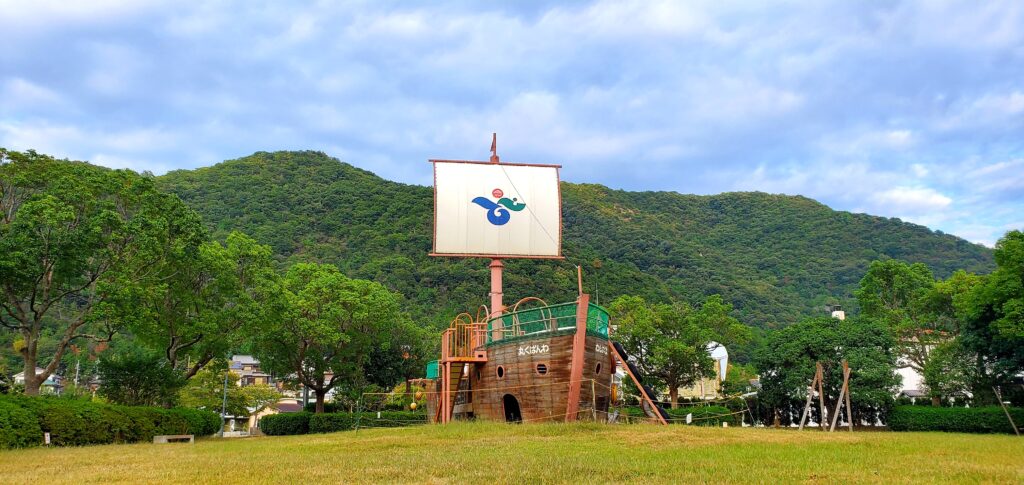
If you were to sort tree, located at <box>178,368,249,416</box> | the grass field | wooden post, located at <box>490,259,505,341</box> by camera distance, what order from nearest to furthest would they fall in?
1. the grass field
2. wooden post, located at <box>490,259,505,341</box>
3. tree, located at <box>178,368,249,416</box>

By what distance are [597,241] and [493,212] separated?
83.2 m

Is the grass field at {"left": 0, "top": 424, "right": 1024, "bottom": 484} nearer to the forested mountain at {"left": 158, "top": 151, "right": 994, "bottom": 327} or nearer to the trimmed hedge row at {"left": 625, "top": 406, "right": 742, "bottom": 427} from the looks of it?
the trimmed hedge row at {"left": 625, "top": 406, "right": 742, "bottom": 427}

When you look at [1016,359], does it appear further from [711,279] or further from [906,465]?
[711,279]

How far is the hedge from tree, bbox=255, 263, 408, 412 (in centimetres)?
2619

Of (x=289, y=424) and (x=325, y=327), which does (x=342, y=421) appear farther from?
(x=325, y=327)

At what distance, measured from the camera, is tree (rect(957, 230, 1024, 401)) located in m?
27.5

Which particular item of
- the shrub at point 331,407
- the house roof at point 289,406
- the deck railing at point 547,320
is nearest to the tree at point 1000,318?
the deck railing at point 547,320

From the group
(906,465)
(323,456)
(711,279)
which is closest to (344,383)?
(323,456)

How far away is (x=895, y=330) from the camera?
1607 inches

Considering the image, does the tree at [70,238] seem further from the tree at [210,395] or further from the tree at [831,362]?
the tree at [210,395]

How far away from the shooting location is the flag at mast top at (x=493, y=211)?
29719 mm

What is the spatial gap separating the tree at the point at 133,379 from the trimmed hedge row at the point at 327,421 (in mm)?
8531

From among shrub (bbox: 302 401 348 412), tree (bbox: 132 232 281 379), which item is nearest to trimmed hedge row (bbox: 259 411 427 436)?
shrub (bbox: 302 401 348 412)

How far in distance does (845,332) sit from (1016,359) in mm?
6844
